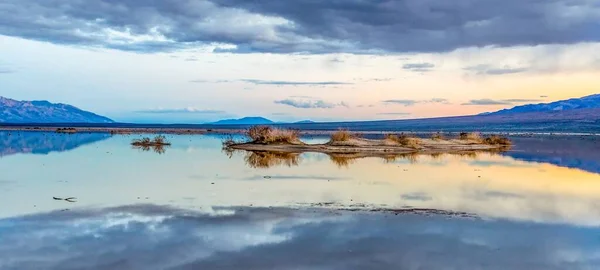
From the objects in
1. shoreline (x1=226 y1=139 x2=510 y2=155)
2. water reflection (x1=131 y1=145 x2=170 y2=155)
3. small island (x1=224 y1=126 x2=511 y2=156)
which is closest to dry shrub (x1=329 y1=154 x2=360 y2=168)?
small island (x1=224 y1=126 x2=511 y2=156)

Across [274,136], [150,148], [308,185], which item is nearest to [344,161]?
[308,185]

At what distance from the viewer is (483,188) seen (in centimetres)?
1747

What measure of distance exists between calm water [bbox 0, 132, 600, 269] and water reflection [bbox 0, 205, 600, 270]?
3cm

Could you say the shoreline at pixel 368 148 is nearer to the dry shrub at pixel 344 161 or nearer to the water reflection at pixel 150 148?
the dry shrub at pixel 344 161

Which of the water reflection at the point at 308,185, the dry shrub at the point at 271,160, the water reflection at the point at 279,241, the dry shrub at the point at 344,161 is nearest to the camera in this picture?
the water reflection at the point at 279,241

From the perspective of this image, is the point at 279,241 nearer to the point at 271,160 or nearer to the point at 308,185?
the point at 308,185

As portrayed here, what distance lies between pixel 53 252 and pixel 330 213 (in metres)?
5.66

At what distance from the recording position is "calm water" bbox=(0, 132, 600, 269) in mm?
8797

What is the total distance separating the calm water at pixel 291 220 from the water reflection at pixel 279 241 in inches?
1.1

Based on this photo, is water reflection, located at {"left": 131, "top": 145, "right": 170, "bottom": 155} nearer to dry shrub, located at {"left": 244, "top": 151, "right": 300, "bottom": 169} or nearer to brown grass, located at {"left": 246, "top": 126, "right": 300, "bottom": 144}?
dry shrub, located at {"left": 244, "top": 151, "right": 300, "bottom": 169}

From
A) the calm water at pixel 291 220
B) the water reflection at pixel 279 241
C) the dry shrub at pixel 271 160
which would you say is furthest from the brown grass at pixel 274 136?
the water reflection at pixel 279 241

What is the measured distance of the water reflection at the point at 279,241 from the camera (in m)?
8.56

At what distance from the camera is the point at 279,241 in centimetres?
984

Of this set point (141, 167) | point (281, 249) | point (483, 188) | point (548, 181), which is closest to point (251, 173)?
point (141, 167)
